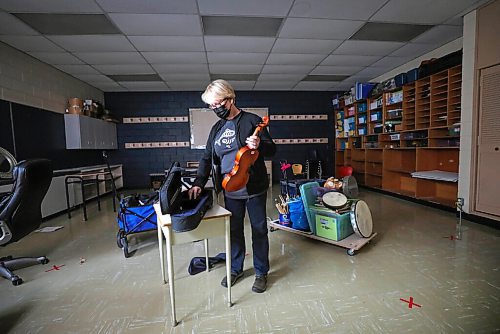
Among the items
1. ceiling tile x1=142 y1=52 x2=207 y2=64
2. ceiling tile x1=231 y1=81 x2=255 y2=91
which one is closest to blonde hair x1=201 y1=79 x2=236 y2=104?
ceiling tile x1=142 y1=52 x2=207 y2=64

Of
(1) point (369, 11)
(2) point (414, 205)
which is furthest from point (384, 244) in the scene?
(1) point (369, 11)

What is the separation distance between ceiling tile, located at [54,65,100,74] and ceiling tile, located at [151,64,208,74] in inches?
49.6

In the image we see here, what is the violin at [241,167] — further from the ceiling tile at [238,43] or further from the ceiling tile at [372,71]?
the ceiling tile at [372,71]

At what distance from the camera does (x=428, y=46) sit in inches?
171

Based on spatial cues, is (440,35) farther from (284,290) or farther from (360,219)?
(284,290)

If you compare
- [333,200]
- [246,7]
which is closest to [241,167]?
[333,200]

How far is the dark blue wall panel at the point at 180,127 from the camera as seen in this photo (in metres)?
6.97

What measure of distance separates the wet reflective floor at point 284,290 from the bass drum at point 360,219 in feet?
0.59

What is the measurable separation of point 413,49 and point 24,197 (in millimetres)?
5783

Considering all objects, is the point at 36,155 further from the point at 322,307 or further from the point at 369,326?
the point at 369,326

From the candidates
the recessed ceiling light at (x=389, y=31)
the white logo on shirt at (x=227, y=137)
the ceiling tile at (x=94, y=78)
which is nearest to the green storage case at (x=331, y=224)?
the white logo on shirt at (x=227, y=137)

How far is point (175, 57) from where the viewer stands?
4.54 metres

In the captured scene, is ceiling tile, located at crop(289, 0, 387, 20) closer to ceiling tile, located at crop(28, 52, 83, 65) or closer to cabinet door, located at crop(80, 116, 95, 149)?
ceiling tile, located at crop(28, 52, 83, 65)

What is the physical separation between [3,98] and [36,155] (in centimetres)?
93
